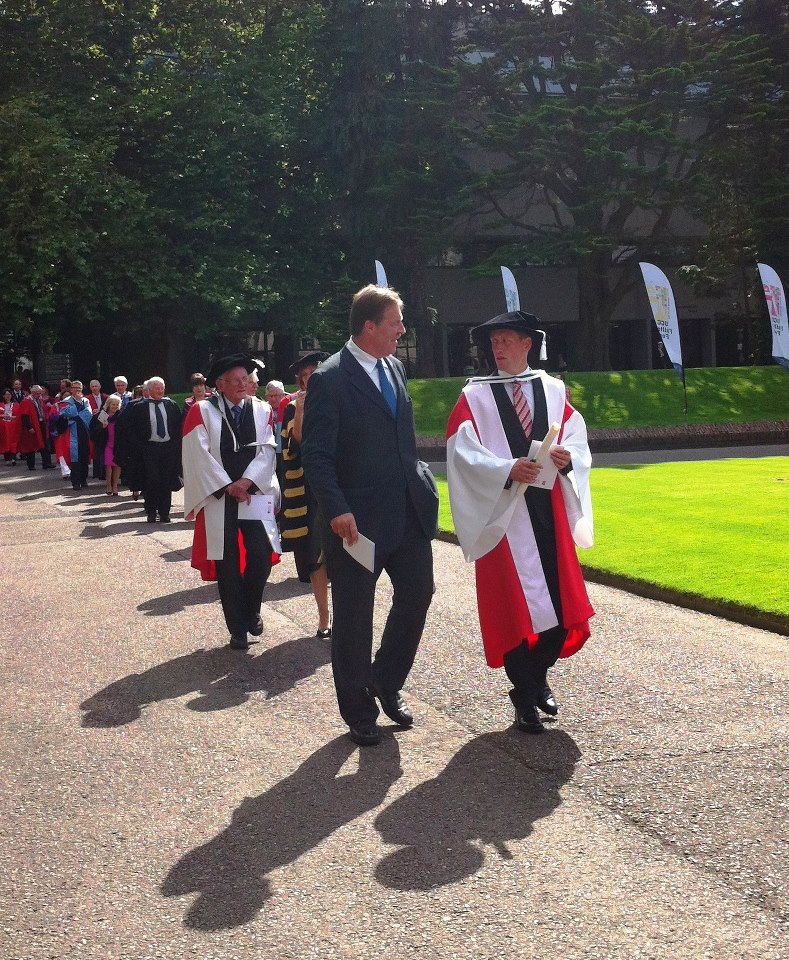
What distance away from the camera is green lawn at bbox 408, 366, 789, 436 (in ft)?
93.0

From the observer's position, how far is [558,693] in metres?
6.08

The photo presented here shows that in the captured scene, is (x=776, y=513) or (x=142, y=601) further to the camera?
(x=776, y=513)

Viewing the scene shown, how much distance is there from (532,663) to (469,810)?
3.93 ft

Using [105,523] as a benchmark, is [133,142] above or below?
above

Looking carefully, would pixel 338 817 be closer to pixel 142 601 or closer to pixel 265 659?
pixel 265 659

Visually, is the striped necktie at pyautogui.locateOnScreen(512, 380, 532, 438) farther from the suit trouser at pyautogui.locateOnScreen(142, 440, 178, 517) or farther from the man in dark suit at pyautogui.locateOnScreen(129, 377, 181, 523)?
the suit trouser at pyautogui.locateOnScreen(142, 440, 178, 517)

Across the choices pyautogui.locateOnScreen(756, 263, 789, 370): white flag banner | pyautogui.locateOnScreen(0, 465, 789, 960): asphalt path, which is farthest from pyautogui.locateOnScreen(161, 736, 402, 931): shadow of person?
pyautogui.locateOnScreen(756, 263, 789, 370): white flag banner

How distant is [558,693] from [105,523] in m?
10.7

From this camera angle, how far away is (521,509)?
5539mm

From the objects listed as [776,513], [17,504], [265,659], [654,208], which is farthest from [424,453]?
[265,659]

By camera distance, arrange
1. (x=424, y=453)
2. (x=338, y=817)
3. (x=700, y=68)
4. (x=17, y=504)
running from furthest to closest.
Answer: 1. (x=700, y=68)
2. (x=424, y=453)
3. (x=17, y=504)
4. (x=338, y=817)

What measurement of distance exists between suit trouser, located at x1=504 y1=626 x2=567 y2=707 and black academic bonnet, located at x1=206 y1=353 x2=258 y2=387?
9.64 ft

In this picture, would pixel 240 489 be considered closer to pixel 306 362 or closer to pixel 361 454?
pixel 306 362

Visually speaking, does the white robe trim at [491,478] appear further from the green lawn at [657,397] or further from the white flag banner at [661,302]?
the green lawn at [657,397]
